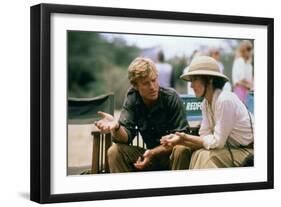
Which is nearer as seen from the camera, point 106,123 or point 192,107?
point 106,123

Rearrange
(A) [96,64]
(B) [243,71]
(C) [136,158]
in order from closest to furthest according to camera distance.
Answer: (A) [96,64] < (C) [136,158] < (B) [243,71]

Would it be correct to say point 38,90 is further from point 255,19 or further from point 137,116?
point 255,19

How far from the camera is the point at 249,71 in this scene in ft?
13.0

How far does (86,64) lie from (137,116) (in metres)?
0.32

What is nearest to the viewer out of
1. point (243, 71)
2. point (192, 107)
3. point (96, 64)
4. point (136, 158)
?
point (96, 64)

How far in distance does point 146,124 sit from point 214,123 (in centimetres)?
34

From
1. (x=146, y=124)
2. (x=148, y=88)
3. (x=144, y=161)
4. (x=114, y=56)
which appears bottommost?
(x=144, y=161)

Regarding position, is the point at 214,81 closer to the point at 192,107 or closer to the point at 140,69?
the point at 192,107

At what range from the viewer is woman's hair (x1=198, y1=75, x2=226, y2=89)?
384cm

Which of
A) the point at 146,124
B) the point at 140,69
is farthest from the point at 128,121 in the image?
the point at 140,69

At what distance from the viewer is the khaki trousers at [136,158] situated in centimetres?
362

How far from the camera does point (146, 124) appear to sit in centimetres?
369

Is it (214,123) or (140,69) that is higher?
(140,69)

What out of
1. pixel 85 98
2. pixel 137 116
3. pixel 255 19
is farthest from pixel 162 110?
pixel 255 19
